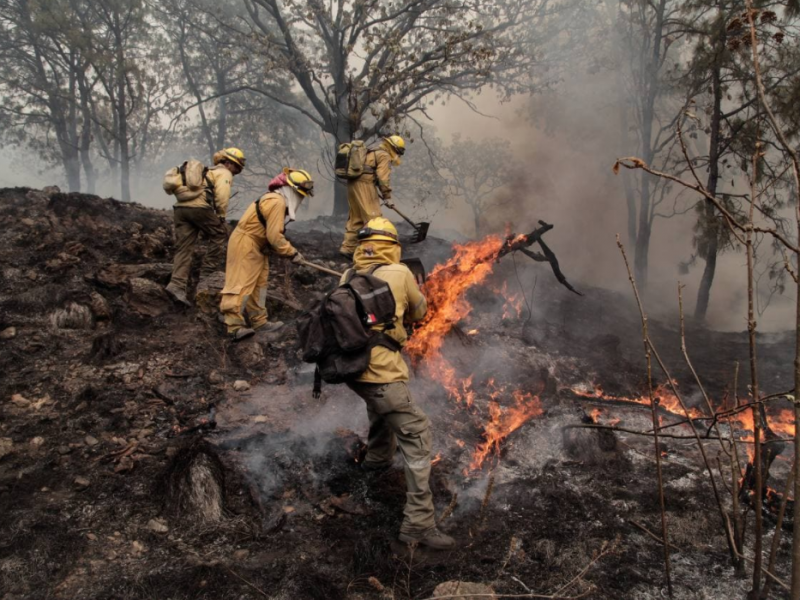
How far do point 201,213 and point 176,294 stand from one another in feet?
3.82

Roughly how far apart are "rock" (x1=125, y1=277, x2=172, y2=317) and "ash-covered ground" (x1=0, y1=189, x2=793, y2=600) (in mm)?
30

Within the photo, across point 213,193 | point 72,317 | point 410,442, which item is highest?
point 213,193

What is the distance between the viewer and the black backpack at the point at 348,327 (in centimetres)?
339

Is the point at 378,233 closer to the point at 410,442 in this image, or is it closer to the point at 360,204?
the point at 410,442

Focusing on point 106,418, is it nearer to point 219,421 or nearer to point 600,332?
point 219,421

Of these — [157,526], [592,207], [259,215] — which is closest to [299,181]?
[259,215]

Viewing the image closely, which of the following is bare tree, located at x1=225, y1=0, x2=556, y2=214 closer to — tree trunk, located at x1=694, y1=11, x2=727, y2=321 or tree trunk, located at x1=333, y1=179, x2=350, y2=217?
tree trunk, located at x1=333, y1=179, x2=350, y2=217

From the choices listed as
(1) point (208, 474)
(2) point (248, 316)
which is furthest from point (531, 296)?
(1) point (208, 474)

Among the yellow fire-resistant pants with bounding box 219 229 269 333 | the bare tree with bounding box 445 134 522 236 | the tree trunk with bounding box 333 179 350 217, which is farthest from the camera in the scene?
the bare tree with bounding box 445 134 522 236

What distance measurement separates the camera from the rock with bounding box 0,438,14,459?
3.96 metres

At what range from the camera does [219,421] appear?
15.6ft

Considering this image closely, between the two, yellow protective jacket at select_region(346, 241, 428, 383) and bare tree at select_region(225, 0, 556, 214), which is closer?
yellow protective jacket at select_region(346, 241, 428, 383)

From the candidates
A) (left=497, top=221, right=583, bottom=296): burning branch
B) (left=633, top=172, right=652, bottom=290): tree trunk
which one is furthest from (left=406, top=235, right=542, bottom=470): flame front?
(left=633, top=172, right=652, bottom=290): tree trunk

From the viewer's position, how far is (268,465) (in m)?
4.22
